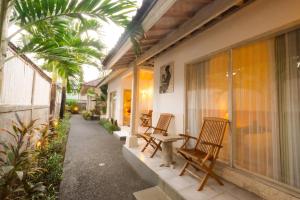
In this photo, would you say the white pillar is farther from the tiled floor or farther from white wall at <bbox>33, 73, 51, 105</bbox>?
white wall at <bbox>33, 73, 51, 105</bbox>

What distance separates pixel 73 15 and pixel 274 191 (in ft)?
11.1

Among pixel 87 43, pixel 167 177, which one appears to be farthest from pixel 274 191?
pixel 87 43

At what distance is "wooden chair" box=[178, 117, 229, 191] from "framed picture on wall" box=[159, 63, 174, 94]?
1653 mm

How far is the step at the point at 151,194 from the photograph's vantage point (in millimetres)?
2779

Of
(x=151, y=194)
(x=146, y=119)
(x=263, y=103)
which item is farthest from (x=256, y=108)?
(x=146, y=119)

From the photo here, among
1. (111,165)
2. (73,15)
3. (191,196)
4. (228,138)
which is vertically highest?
(73,15)

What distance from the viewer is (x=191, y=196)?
2.38m

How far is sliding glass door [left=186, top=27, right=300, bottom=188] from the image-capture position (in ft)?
7.05

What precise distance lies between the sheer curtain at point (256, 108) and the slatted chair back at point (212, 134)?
24cm

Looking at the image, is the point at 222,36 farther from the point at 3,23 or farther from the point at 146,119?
the point at 146,119

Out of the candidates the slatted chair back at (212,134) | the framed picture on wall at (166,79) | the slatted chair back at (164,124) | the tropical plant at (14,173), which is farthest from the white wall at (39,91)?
the slatted chair back at (212,134)

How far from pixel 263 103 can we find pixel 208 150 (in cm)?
116

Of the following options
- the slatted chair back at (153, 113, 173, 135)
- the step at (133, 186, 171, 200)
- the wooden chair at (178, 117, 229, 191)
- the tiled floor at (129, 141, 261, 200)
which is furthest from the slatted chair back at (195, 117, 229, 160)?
the slatted chair back at (153, 113, 173, 135)

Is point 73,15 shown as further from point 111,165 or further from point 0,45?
point 111,165
